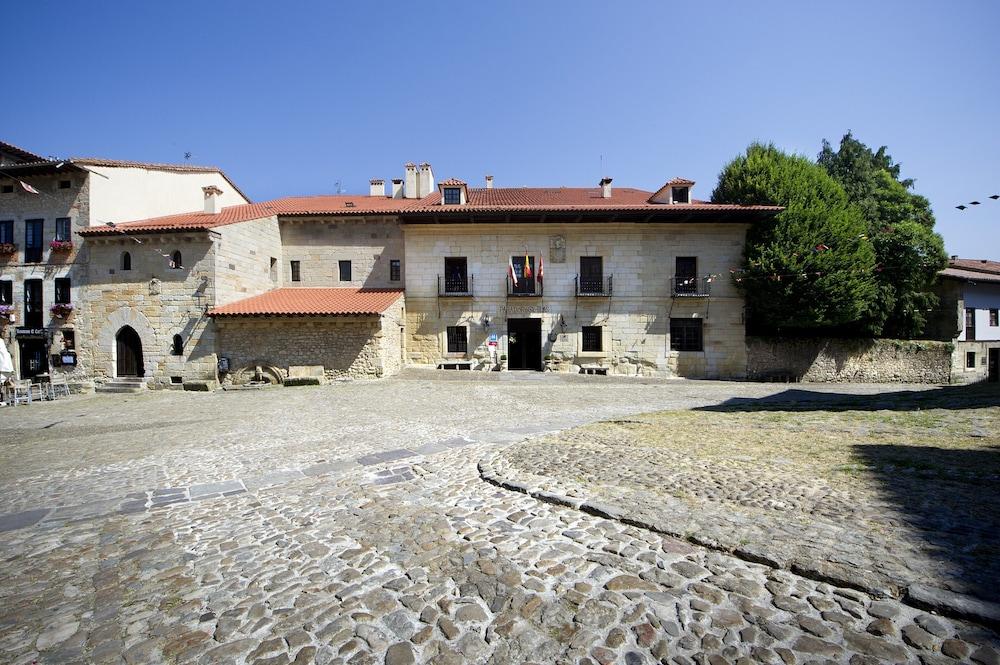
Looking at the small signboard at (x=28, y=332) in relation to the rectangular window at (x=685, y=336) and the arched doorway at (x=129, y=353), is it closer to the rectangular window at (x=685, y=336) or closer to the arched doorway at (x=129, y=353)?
the arched doorway at (x=129, y=353)

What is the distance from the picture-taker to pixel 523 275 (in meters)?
21.5

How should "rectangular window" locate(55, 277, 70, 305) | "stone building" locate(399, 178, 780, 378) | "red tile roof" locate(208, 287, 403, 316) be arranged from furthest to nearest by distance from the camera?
1. "stone building" locate(399, 178, 780, 378)
2. "rectangular window" locate(55, 277, 70, 305)
3. "red tile roof" locate(208, 287, 403, 316)

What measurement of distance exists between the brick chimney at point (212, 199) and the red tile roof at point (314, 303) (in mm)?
4967

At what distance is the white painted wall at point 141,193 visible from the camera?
19.8m

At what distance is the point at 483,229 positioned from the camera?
70.9 feet

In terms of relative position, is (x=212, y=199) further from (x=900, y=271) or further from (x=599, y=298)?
(x=900, y=271)

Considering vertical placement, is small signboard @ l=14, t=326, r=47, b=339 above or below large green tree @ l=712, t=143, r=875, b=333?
below

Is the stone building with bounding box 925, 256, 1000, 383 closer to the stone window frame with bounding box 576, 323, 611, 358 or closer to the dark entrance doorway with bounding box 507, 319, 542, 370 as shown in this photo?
the stone window frame with bounding box 576, 323, 611, 358

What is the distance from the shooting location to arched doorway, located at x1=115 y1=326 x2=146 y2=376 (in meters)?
19.2

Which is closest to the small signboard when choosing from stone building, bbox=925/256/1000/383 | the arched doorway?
the arched doorway

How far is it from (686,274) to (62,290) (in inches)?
1127

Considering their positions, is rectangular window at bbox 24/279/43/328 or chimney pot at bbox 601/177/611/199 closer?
rectangular window at bbox 24/279/43/328

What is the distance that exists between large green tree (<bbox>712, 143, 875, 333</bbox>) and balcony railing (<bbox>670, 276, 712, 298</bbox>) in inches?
63.1

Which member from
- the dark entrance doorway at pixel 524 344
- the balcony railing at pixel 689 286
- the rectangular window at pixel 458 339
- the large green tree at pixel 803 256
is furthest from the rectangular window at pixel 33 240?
the large green tree at pixel 803 256
